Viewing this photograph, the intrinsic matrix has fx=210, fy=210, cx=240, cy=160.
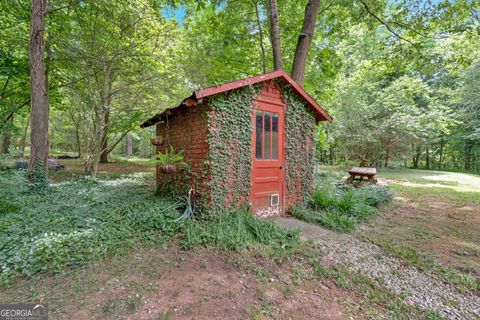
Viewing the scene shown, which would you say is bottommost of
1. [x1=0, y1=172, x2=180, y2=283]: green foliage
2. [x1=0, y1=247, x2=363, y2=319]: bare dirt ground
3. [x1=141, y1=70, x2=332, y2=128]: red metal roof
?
[x1=0, y1=247, x2=363, y2=319]: bare dirt ground

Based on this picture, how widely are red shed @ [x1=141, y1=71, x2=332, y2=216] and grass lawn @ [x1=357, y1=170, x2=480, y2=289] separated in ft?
6.38

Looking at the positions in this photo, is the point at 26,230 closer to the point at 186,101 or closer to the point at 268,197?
the point at 186,101

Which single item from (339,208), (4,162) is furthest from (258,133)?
(4,162)

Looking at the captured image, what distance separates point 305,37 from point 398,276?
6.14m

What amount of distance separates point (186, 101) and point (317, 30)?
7063 millimetres

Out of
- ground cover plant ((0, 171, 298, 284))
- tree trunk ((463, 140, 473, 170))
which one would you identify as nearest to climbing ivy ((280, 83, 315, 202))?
ground cover plant ((0, 171, 298, 284))

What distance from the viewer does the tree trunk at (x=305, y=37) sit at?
609cm

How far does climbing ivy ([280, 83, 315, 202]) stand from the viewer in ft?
16.3

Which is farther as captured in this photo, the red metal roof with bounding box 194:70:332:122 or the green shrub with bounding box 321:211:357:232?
the green shrub with bounding box 321:211:357:232

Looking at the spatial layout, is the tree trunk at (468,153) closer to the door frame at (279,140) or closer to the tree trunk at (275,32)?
the tree trunk at (275,32)

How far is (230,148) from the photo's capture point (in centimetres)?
410

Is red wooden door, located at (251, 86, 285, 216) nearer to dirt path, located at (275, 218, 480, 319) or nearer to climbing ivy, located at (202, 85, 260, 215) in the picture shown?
climbing ivy, located at (202, 85, 260, 215)

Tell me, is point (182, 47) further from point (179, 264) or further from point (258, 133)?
point (179, 264)

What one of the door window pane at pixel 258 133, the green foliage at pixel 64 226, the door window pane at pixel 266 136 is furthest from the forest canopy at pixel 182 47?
the door window pane at pixel 258 133
